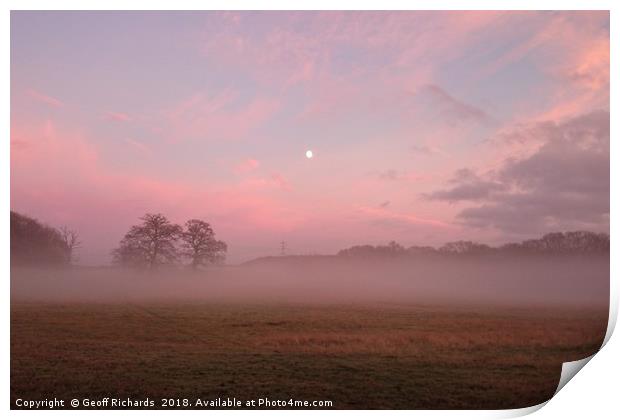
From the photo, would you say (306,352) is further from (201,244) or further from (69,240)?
(69,240)

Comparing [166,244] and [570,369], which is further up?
[166,244]

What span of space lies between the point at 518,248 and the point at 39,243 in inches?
239

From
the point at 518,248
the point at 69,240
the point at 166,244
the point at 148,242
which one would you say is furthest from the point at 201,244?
the point at 518,248

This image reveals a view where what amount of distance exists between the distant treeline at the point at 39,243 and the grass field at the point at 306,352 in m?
0.57

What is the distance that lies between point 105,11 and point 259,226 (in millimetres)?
3301

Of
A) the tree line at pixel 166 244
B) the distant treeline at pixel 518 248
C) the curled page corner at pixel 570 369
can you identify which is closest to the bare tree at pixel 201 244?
the tree line at pixel 166 244

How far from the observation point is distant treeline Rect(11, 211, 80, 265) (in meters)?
6.00

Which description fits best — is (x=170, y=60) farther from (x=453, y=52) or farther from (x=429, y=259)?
(x=429, y=259)

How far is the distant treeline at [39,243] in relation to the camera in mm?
6004

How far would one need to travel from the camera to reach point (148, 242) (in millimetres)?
6637

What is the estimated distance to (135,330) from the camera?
6.58 metres

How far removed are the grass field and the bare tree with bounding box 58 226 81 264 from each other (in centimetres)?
71

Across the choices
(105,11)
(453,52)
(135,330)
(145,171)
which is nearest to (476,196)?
(453,52)

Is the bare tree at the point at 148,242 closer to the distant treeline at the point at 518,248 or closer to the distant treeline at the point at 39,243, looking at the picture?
the distant treeline at the point at 39,243
